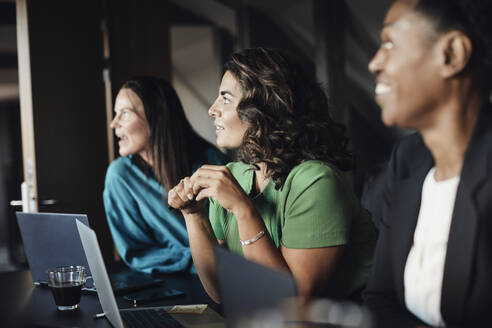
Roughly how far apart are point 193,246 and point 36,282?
519mm

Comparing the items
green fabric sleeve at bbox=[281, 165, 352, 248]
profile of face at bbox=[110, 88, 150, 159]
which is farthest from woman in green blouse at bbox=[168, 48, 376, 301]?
profile of face at bbox=[110, 88, 150, 159]

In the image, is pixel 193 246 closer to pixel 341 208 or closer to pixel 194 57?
pixel 341 208

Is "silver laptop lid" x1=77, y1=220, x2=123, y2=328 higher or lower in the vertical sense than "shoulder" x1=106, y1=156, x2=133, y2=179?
lower

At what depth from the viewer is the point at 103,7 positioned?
339cm

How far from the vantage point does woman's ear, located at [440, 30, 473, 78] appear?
0.90 metres

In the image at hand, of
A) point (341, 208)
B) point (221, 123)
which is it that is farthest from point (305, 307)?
point (221, 123)

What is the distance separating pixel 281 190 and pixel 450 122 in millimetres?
670

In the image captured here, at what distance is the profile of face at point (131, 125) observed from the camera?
7.63ft

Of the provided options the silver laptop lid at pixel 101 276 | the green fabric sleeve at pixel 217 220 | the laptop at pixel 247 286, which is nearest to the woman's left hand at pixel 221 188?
the green fabric sleeve at pixel 217 220

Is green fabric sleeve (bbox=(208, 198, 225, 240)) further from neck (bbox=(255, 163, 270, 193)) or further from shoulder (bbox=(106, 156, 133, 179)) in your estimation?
shoulder (bbox=(106, 156, 133, 179))

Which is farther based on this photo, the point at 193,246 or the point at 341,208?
the point at 193,246

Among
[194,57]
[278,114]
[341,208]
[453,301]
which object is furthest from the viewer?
[194,57]

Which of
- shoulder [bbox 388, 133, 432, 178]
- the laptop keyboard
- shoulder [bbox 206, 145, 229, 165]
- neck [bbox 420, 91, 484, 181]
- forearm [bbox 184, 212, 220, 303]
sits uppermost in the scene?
neck [bbox 420, 91, 484, 181]

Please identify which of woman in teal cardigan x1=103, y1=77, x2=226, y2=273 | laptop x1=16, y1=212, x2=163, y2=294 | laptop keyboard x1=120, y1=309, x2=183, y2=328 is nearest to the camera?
laptop keyboard x1=120, y1=309, x2=183, y2=328
